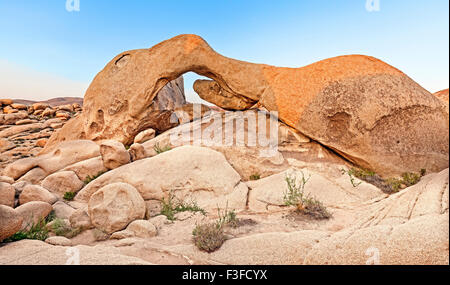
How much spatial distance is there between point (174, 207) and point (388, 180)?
16.1 ft

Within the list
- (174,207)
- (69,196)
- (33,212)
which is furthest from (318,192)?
(69,196)

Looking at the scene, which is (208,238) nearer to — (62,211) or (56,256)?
(56,256)

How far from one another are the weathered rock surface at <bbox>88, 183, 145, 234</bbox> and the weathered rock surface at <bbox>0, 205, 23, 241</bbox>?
111cm

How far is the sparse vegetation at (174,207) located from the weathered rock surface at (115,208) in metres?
0.53

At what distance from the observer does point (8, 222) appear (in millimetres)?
3375

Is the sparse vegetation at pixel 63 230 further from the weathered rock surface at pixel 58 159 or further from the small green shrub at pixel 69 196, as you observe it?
the weathered rock surface at pixel 58 159

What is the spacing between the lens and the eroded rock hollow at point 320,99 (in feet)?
21.4

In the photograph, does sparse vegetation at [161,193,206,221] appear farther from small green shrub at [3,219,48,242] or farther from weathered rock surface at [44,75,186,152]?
weathered rock surface at [44,75,186,152]

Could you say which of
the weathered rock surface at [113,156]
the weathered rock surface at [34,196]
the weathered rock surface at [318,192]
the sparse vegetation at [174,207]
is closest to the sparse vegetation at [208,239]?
the sparse vegetation at [174,207]

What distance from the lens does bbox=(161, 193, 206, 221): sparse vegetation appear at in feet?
16.6

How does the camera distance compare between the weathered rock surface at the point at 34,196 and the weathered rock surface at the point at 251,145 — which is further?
the weathered rock surface at the point at 251,145

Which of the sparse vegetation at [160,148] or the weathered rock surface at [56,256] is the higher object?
the sparse vegetation at [160,148]

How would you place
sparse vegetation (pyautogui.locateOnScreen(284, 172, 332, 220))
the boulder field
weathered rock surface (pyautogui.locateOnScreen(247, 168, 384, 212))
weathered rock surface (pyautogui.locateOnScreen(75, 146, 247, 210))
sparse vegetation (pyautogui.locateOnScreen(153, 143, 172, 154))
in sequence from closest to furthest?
the boulder field → sparse vegetation (pyautogui.locateOnScreen(284, 172, 332, 220)) → weathered rock surface (pyautogui.locateOnScreen(247, 168, 384, 212)) → weathered rock surface (pyautogui.locateOnScreen(75, 146, 247, 210)) → sparse vegetation (pyautogui.locateOnScreen(153, 143, 172, 154))

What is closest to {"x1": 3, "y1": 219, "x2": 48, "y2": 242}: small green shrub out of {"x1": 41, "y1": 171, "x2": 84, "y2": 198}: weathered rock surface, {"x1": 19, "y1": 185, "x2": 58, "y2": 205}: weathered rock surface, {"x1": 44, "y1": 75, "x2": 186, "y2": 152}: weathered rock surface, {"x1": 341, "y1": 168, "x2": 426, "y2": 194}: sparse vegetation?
{"x1": 19, "y1": 185, "x2": 58, "y2": 205}: weathered rock surface
